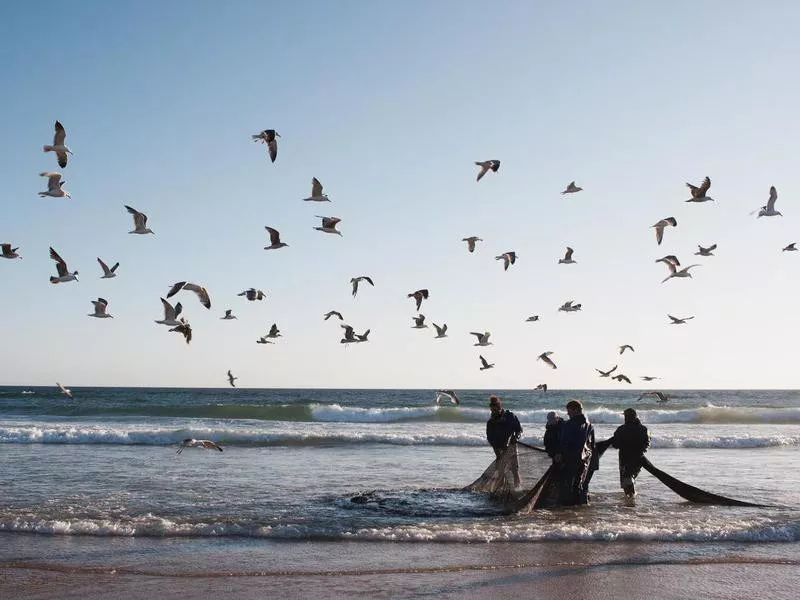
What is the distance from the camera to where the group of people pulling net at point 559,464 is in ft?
37.6

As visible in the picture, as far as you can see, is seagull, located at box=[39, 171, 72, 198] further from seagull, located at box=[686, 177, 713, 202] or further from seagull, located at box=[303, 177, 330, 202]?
seagull, located at box=[686, 177, 713, 202]

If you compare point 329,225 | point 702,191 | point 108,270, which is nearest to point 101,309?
point 108,270

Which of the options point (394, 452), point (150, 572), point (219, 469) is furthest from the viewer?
A: point (394, 452)

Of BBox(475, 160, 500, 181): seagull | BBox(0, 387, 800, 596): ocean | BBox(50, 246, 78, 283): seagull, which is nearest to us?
BBox(0, 387, 800, 596): ocean

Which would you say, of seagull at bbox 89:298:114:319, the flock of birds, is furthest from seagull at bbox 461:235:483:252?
seagull at bbox 89:298:114:319

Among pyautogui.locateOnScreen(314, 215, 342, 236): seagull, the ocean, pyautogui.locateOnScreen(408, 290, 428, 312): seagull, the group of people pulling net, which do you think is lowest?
Result: the ocean

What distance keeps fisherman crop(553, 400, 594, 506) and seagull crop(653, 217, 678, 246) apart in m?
8.00

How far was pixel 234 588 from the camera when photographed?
7.27 meters

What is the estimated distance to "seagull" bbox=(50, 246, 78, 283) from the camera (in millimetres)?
15805

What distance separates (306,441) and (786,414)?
30188mm

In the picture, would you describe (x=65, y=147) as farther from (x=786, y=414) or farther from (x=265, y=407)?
(x=786, y=414)

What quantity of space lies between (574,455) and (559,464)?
0.29 m

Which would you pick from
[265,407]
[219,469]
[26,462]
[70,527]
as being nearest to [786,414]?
[265,407]

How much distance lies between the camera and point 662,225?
18.3m
